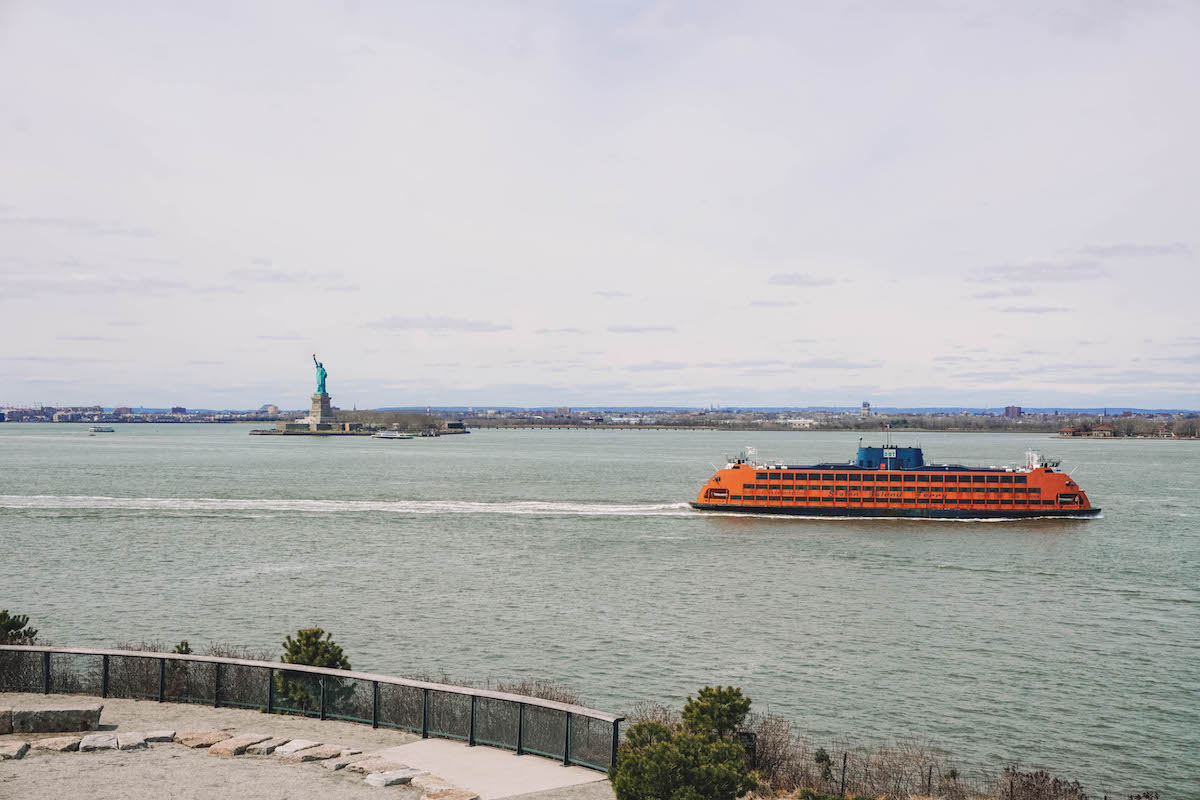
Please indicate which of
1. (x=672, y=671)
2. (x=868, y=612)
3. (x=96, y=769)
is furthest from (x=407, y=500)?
(x=96, y=769)

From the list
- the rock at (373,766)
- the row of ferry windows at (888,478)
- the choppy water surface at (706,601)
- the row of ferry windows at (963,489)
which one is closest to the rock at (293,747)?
the rock at (373,766)

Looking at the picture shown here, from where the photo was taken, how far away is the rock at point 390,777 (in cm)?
1692

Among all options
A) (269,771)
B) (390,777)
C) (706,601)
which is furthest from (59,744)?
(706,601)

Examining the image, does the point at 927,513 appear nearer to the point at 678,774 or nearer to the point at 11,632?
the point at 11,632

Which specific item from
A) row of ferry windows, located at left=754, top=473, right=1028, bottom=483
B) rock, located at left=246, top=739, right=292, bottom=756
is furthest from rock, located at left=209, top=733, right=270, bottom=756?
row of ferry windows, located at left=754, top=473, right=1028, bottom=483

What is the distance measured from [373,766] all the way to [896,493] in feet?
258

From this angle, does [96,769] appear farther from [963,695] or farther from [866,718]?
[963,695]

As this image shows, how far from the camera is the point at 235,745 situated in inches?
730

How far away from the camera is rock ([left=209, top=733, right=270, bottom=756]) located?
60.2 ft

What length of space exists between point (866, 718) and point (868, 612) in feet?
56.4

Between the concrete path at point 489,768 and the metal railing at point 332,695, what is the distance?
304 millimetres

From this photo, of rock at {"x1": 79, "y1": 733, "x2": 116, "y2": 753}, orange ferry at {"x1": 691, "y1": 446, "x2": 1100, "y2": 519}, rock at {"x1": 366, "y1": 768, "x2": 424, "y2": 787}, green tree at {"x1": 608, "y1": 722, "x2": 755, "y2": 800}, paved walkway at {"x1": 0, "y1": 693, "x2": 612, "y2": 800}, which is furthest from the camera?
orange ferry at {"x1": 691, "y1": 446, "x2": 1100, "y2": 519}

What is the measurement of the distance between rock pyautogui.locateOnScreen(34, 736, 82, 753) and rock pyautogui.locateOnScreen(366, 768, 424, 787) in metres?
6.14

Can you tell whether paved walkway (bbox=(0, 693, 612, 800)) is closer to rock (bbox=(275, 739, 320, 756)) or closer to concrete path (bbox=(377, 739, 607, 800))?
concrete path (bbox=(377, 739, 607, 800))
